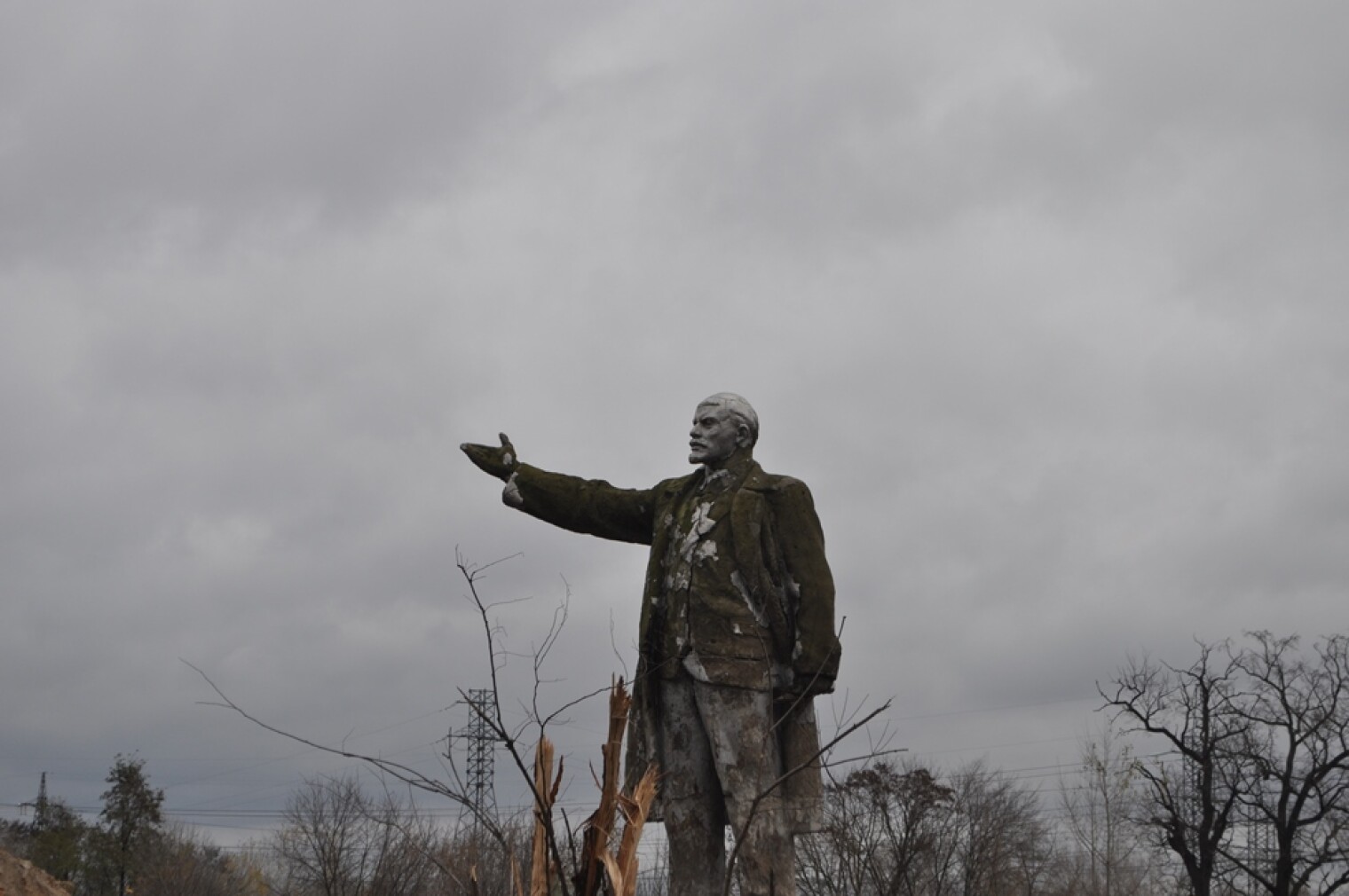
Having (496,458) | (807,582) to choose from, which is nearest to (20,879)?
(496,458)

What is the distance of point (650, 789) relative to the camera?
342cm

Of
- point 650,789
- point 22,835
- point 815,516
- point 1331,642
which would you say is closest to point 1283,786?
point 1331,642

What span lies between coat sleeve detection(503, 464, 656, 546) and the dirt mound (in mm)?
3265

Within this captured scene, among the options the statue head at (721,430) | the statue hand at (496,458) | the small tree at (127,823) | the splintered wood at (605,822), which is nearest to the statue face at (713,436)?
the statue head at (721,430)

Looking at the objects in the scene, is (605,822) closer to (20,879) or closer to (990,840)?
(20,879)

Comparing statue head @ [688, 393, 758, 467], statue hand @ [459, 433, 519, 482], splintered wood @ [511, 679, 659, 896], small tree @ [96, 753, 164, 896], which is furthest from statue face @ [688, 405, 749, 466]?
small tree @ [96, 753, 164, 896]

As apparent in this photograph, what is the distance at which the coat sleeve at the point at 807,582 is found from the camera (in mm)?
6871

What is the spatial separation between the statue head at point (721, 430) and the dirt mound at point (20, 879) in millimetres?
4194

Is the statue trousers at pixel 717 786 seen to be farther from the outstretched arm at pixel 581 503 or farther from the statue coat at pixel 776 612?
the outstretched arm at pixel 581 503

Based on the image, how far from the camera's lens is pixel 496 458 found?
26.0 ft

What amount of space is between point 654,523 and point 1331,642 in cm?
2971

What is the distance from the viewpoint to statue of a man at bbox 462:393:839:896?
268 inches

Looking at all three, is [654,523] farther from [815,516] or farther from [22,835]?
[22,835]

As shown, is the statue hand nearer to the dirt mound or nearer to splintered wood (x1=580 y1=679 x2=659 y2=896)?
the dirt mound
